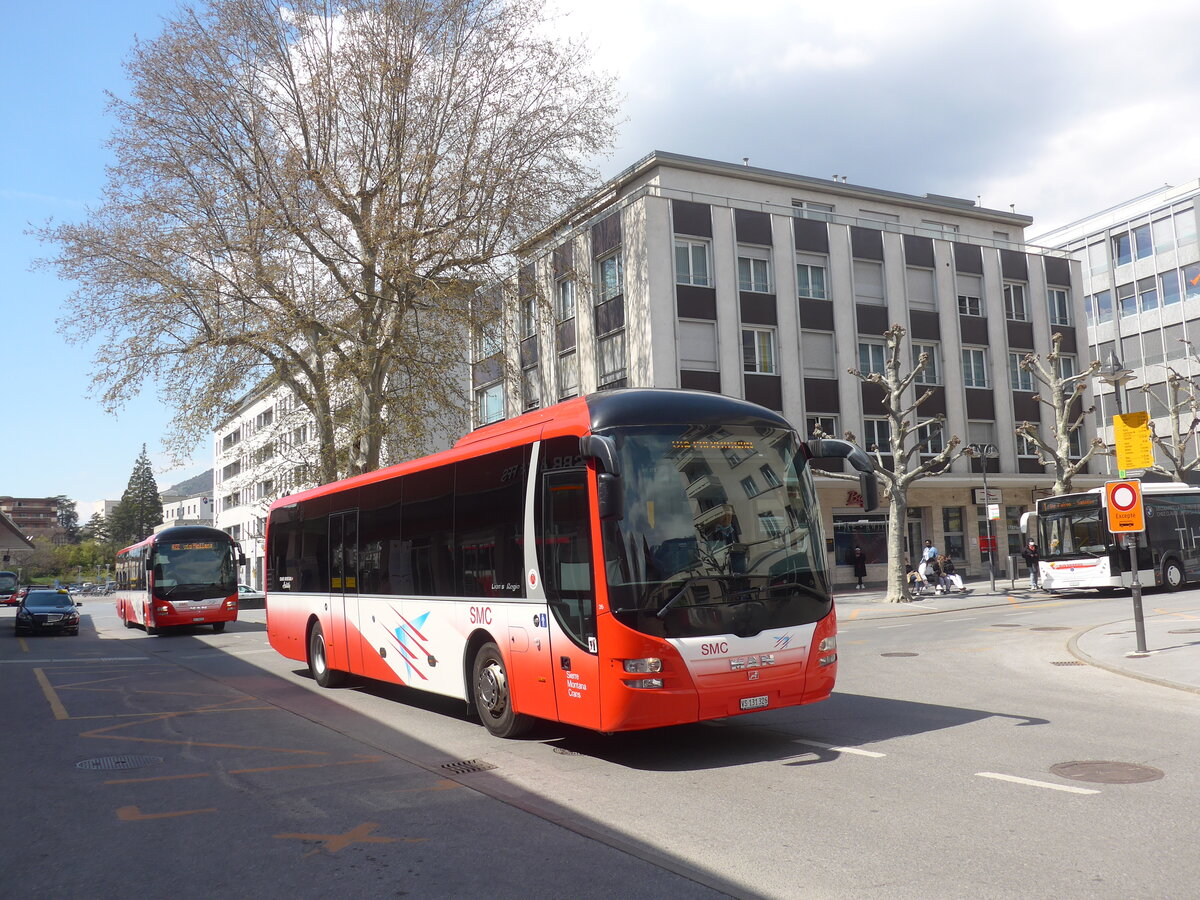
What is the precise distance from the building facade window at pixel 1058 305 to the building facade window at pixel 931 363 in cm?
770

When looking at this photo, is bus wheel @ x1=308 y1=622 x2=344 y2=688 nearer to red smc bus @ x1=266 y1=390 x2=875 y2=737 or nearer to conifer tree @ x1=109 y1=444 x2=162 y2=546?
red smc bus @ x1=266 y1=390 x2=875 y2=737

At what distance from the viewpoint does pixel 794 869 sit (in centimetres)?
511

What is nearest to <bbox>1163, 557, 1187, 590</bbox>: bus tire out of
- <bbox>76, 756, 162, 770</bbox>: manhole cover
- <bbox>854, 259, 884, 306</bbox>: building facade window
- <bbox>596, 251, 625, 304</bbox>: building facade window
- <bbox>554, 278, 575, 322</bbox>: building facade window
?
<bbox>854, 259, 884, 306</bbox>: building facade window

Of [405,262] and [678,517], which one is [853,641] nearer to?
[678,517]

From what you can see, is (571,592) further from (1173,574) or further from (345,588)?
(1173,574)

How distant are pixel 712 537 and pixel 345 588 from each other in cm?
728

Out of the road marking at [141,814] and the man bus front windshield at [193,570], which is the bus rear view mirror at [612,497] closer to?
the road marking at [141,814]

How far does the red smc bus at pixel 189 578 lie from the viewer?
29.3 metres

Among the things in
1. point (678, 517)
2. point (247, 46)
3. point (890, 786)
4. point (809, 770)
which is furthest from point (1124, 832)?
point (247, 46)

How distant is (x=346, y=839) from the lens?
6.02m

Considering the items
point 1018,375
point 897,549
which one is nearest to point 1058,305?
point 1018,375

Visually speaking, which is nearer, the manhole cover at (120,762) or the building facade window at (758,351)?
the manhole cover at (120,762)

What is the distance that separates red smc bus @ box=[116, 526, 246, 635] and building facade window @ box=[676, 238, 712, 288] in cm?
1836

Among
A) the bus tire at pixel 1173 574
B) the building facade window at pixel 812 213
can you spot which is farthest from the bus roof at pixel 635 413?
the building facade window at pixel 812 213
